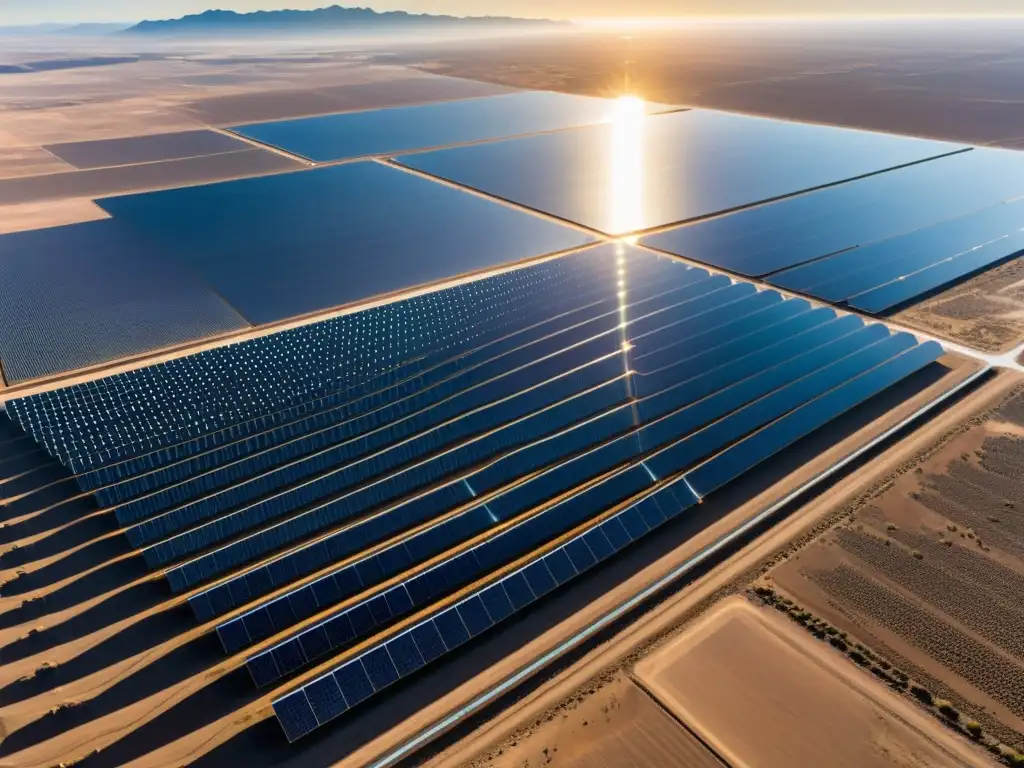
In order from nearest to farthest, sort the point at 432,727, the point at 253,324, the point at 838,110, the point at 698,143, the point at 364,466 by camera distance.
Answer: the point at 432,727
the point at 364,466
the point at 253,324
the point at 698,143
the point at 838,110

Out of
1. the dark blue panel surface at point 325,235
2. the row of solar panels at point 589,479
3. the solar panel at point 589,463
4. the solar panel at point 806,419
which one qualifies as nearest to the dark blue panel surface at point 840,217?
the dark blue panel surface at point 325,235

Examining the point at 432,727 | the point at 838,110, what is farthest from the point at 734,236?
the point at 838,110

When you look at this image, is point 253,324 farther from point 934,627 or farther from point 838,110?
point 838,110

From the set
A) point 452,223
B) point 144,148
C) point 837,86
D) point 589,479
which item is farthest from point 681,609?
point 837,86

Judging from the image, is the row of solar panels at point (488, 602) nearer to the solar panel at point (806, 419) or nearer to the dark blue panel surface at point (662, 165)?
the solar panel at point (806, 419)

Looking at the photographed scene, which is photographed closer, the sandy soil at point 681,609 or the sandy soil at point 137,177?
the sandy soil at point 681,609

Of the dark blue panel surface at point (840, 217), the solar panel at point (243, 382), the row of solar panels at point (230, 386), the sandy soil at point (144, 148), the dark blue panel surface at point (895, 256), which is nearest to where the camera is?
the row of solar panels at point (230, 386)
